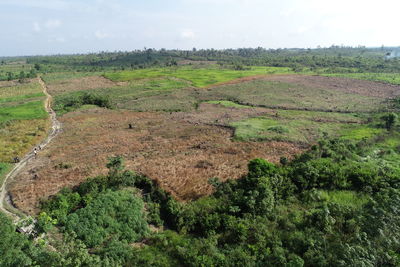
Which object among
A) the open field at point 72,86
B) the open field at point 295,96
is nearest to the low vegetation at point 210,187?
the open field at point 295,96

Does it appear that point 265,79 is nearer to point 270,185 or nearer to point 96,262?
point 270,185

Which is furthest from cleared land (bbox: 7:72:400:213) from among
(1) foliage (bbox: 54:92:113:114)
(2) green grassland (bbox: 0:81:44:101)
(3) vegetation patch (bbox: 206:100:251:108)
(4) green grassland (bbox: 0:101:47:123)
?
(2) green grassland (bbox: 0:81:44:101)

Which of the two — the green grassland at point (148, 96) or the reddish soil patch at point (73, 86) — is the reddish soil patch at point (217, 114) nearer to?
the green grassland at point (148, 96)

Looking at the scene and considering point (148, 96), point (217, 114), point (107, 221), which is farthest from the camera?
point (148, 96)

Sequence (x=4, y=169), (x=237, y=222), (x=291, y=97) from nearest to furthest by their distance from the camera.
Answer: (x=237, y=222) → (x=4, y=169) → (x=291, y=97)

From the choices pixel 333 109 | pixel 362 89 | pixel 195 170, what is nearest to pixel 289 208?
pixel 195 170

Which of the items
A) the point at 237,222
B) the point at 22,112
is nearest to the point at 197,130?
the point at 237,222

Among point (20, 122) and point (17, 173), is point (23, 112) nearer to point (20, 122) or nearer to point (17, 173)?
point (20, 122)
